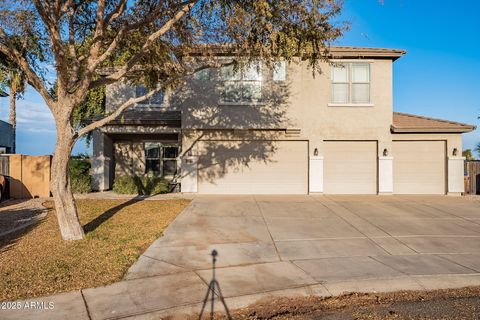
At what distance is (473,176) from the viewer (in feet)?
56.1

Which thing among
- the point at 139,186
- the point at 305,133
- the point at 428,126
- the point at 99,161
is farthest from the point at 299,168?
the point at 99,161

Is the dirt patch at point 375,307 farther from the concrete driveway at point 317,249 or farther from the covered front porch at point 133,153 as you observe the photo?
the covered front porch at point 133,153

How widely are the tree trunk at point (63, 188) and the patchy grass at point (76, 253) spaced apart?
0.29m

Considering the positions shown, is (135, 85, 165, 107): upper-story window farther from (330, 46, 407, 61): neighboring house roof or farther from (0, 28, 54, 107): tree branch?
(0, 28, 54, 107): tree branch

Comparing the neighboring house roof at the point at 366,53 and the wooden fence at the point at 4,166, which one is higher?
the neighboring house roof at the point at 366,53

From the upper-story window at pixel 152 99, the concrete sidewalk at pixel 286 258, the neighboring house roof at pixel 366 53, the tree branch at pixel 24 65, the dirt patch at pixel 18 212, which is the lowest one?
the concrete sidewalk at pixel 286 258

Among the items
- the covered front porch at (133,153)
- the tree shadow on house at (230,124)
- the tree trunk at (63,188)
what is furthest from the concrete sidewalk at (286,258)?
the covered front porch at (133,153)

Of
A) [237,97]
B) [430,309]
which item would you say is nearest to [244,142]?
[237,97]

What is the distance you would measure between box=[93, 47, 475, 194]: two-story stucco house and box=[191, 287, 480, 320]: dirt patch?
11.1m

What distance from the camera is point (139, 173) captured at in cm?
1852

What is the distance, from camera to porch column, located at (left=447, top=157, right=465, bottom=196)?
52.4ft

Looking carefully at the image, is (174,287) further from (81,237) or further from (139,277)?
(81,237)

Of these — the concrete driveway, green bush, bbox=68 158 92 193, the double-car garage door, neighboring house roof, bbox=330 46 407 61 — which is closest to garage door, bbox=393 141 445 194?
the double-car garage door

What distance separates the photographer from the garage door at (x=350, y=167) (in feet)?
53.9
